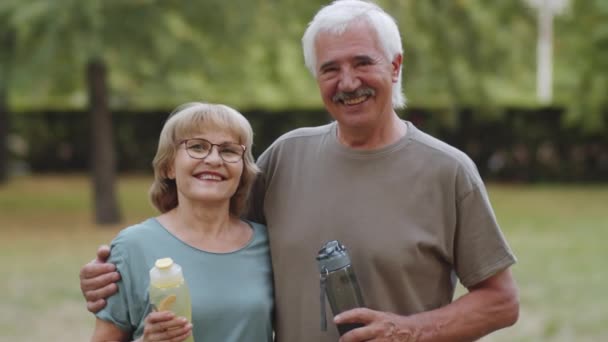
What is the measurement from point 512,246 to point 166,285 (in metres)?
10.6

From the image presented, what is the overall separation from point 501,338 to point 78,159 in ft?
68.4

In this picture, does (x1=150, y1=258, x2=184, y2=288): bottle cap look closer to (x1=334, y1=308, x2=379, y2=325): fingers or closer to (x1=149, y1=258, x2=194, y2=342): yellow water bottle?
(x1=149, y1=258, x2=194, y2=342): yellow water bottle

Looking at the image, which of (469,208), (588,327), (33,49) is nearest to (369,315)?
(469,208)

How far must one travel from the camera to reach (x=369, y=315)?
2.68 meters

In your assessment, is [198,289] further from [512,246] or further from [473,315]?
[512,246]

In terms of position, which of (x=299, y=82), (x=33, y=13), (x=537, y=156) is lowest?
(x=537, y=156)

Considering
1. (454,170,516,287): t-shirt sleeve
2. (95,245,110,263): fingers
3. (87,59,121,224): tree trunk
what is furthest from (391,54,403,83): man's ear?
(87,59,121,224): tree trunk

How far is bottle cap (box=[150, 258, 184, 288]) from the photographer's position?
2.61m

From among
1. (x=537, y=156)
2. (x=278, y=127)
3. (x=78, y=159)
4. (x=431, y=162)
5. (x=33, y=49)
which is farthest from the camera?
(x=78, y=159)

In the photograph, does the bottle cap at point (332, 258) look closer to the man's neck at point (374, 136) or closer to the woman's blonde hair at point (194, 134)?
the man's neck at point (374, 136)

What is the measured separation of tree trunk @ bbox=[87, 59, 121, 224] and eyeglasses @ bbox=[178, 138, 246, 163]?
489 inches

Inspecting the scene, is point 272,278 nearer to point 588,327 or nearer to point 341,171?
point 341,171

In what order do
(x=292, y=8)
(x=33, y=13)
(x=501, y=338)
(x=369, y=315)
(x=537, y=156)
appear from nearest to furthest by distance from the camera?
(x=369, y=315)
(x=501, y=338)
(x=33, y=13)
(x=292, y=8)
(x=537, y=156)

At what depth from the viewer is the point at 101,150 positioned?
615 inches
